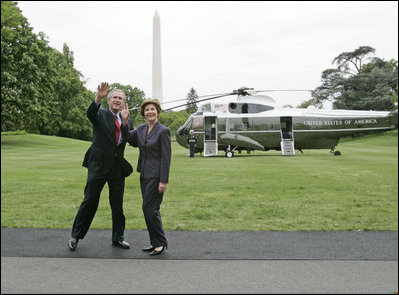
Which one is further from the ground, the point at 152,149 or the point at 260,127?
the point at 260,127

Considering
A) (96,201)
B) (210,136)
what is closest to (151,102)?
(96,201)

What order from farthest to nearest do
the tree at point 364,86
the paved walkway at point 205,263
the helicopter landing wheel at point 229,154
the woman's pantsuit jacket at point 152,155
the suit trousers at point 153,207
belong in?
1. the helicopter landing wheel at point 229,154
2. the tree at point 364,86
3. the paved walkway at point 205,263
4. the suit trousers at point 153,207
5. the woman's pantsuit jacket at point 152,155

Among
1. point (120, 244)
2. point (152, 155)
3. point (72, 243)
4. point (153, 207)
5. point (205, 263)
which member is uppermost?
point (152, 155)

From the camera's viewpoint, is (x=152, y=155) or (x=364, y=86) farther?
(x=364, y=86)

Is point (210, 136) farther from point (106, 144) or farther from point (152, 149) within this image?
point (106, 144)

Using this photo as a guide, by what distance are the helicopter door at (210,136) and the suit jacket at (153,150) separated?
20966mm

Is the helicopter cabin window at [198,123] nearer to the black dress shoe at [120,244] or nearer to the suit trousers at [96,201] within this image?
the black dress shoe at [120,244]

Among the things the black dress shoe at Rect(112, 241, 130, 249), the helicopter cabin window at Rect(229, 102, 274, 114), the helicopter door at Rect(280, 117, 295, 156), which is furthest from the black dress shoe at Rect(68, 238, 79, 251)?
the helicopter door at Rect(280, 117, 295, 156)

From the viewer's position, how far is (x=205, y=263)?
4504 mm

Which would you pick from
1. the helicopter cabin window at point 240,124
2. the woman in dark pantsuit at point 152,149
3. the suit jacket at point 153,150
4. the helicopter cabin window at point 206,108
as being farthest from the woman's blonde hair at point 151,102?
the helicopter cabin window at point 240,124

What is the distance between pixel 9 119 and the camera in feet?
13.8

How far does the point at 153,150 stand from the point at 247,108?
2322 cm

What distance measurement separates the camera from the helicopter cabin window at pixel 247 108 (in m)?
25.6

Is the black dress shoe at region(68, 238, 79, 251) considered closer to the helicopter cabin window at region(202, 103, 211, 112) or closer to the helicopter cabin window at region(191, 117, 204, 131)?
the helicopter cabin window at region(191, 117, 204, 131)
